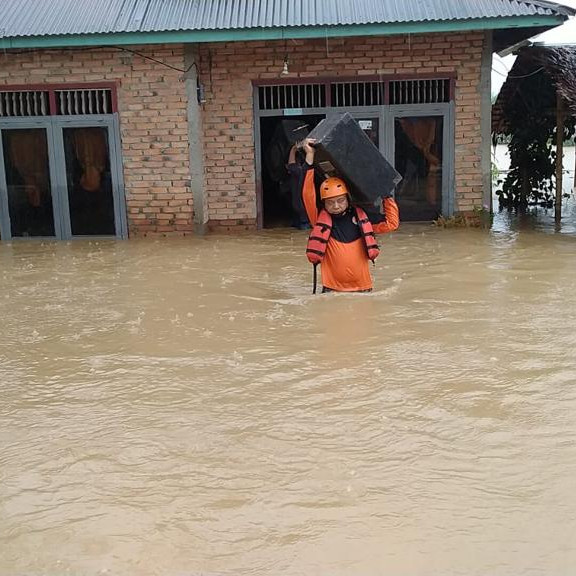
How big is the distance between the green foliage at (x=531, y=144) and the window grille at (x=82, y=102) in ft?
25.0

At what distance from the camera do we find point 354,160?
700 cm

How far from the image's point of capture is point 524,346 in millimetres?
5699

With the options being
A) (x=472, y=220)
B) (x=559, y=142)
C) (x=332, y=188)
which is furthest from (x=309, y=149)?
(x=559, y=142)

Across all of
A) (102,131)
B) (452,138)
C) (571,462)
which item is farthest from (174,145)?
(571,462)

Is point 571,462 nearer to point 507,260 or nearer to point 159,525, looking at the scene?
point 159,525

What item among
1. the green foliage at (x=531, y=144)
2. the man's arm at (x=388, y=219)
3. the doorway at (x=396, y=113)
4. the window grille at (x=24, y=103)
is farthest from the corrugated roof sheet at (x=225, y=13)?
the man's arm at (x=388, y=219)

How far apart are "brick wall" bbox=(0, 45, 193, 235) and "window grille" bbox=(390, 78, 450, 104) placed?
319 cm

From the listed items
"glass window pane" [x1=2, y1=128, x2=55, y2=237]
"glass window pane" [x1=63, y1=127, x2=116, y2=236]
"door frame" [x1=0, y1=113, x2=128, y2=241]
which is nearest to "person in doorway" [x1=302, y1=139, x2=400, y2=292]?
"door frame" [x1=0, y1=113, x2=128, y2=241]

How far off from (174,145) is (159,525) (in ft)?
29.2

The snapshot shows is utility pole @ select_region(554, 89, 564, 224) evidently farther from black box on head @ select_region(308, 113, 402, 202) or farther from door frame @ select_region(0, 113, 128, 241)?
door frame @ select_region(0, 113, 128, 241)

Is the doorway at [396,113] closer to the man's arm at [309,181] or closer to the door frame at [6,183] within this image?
the door frame at [6,183]

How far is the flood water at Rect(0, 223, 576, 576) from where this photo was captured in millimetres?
3156

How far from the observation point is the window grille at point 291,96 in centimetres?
1188

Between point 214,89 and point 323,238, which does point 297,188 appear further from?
point 323,238
